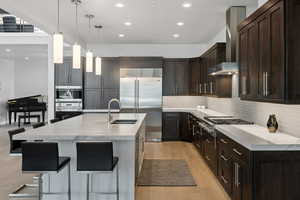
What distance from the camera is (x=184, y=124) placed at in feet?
26.5

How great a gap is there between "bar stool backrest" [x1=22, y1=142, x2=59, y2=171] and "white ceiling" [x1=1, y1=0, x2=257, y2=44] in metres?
2.76

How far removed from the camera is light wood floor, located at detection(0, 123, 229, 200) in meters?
3.96

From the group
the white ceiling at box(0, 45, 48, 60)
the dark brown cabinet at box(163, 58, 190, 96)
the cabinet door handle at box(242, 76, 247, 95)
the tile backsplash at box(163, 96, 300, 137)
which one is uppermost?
the white ceiling at box(0, 45, 48, 60)

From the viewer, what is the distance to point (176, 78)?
8492 millimetres

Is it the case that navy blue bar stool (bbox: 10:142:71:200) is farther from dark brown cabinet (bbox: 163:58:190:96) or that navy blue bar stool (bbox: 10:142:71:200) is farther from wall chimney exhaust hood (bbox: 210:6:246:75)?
dark brown cabinet (bbox: 163:58:190:96)

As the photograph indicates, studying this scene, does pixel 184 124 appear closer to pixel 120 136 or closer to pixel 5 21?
pixel 120 136

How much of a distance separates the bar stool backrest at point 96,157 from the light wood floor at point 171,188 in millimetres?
1183

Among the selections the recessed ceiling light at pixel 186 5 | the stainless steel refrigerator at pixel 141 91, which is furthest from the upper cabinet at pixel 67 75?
the recessed ceiling light at pixel 186 5

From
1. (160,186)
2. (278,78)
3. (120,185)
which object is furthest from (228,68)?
(120,185)

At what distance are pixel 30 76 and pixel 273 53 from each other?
40.6 feet

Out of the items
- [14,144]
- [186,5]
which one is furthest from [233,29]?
[14,144]

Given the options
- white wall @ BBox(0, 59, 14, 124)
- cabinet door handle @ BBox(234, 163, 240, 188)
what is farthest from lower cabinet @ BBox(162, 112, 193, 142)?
white wall @ BBox(0, 59, 14, 124)

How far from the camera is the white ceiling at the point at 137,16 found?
4.80 m

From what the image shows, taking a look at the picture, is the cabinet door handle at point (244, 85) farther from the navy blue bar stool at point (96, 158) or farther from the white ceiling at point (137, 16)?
the navy blue bar stool at point (96, 158)
